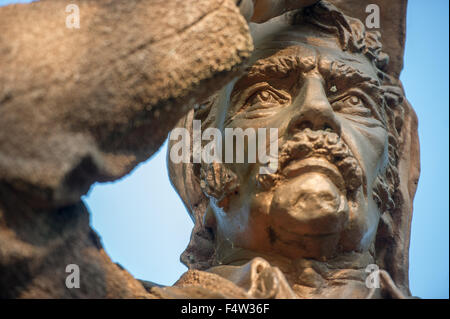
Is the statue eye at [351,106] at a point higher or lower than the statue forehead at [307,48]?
lower

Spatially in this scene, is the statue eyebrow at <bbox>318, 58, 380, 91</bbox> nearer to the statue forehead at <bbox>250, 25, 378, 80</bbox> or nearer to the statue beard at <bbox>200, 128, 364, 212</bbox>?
the statue forehead at <bbox>250, 25, 378, 80</bbox>

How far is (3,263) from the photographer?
146cm

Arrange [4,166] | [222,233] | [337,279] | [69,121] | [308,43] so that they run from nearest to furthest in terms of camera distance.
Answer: [4,166], [69,121], [337,279], [222,233], [308,43]

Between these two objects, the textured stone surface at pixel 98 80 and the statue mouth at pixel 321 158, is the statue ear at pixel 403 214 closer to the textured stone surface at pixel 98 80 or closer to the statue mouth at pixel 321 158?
the statue mouth at pixel 321 158

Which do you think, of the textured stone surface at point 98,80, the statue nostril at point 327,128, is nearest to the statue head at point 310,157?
the statue nostril at point 327,128

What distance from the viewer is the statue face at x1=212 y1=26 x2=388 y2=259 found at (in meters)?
2.09

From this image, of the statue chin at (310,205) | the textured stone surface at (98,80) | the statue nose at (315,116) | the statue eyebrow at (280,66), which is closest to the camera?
the textured stone surface at (98,80)

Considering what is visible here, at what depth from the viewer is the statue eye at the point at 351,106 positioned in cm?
245

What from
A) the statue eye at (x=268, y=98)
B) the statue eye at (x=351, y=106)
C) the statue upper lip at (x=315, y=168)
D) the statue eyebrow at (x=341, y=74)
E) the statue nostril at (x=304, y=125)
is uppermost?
the statue eyebrow at (x=341, y=74)

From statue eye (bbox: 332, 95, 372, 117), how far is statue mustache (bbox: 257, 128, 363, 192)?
0.30 meters

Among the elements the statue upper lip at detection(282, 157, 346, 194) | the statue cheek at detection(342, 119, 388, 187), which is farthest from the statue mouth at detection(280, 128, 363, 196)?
the statue cheek at detection(342, 119, 388, 187)
